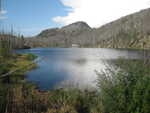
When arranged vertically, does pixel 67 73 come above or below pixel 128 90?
below

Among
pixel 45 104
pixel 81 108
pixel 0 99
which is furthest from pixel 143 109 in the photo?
pixel 0 99

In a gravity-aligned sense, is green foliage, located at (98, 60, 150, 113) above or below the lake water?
above

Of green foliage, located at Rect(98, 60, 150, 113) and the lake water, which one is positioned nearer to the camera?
green foliage, located at Rect(98, 60, 150, 113)

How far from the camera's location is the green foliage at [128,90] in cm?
678

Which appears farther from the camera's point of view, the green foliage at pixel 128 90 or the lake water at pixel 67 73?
the lake water at pixel 67 73

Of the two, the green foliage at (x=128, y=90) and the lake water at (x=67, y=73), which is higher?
the green foliage at (x=128, y=90)

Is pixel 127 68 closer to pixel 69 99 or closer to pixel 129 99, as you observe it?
pixel 129 99

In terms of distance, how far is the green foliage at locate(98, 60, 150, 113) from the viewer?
678 cm

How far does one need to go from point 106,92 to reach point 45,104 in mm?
3929

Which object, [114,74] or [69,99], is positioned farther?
[69,99]

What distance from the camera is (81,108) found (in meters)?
10.1

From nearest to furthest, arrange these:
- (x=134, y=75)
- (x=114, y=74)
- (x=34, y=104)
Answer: (x=134, y=75)
(x=114, y=74)
(x=34, y=104)

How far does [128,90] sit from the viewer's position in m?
7.41

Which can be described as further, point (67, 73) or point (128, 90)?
point (67, 73)
